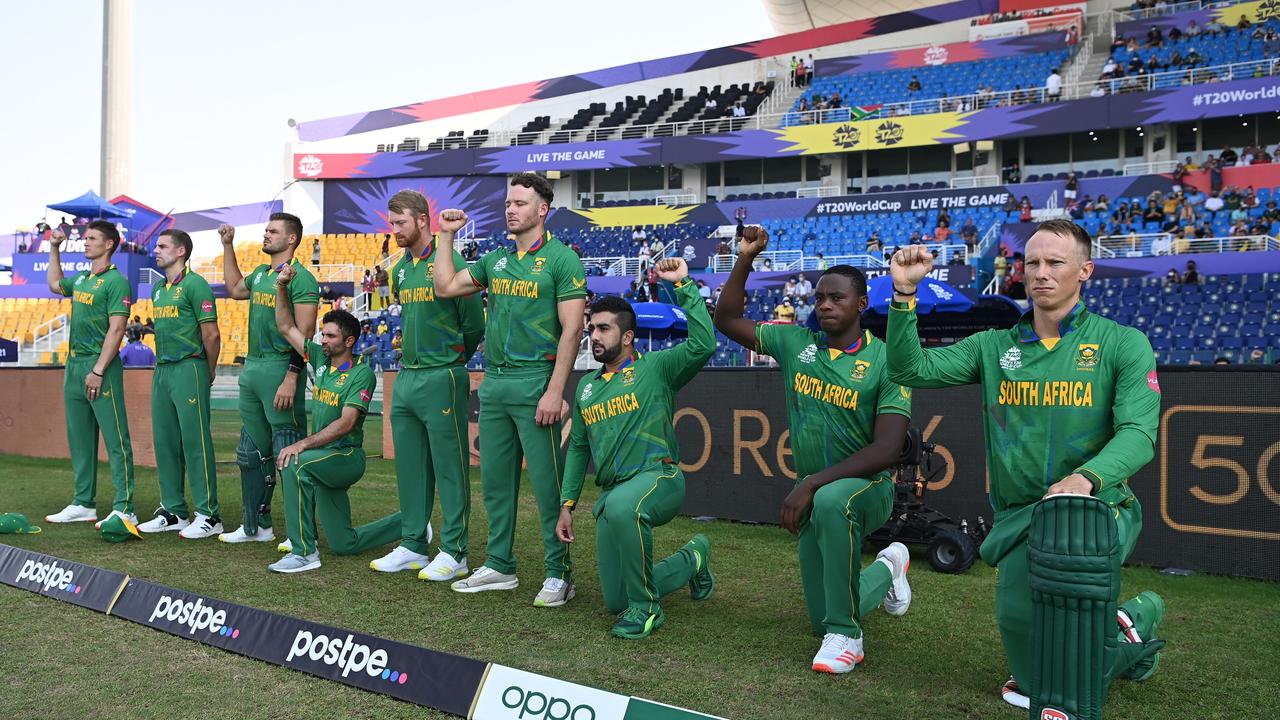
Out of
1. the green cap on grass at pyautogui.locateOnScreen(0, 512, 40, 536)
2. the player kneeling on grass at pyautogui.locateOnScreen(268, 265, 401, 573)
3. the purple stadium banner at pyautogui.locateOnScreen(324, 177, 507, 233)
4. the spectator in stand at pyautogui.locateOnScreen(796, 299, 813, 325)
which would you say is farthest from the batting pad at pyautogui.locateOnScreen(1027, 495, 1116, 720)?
the purple stadium banner at pyautogui.locateOnScreen(324, 177, 507, 233)

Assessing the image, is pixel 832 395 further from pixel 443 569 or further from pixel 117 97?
pixel 117 97

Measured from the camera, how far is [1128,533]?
3.63 meters

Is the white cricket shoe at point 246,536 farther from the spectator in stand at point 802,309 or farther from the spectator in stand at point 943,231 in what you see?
the spectator in stand at point 943,231

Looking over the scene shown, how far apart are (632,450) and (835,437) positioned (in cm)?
110

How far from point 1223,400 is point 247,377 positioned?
22.6 feet

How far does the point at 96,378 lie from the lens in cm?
801

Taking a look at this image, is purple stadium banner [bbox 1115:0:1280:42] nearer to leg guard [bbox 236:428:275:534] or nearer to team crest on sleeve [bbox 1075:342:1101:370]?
team crest on sleeve [bbox 1075:342:1101:370]

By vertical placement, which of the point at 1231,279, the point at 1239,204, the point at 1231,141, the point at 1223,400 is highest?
the point at 1231,141

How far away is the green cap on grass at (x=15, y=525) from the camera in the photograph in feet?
24.1

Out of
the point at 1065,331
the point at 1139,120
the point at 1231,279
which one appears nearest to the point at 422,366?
the point at 1065,331

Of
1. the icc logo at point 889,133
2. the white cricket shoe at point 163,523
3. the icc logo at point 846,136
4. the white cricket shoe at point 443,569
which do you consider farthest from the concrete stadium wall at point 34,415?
the icc logo at point 889,133

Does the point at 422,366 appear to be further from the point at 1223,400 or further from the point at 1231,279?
the point at 1231,279

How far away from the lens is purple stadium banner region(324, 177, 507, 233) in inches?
1545

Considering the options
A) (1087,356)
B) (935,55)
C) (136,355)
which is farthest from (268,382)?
(935,55)
